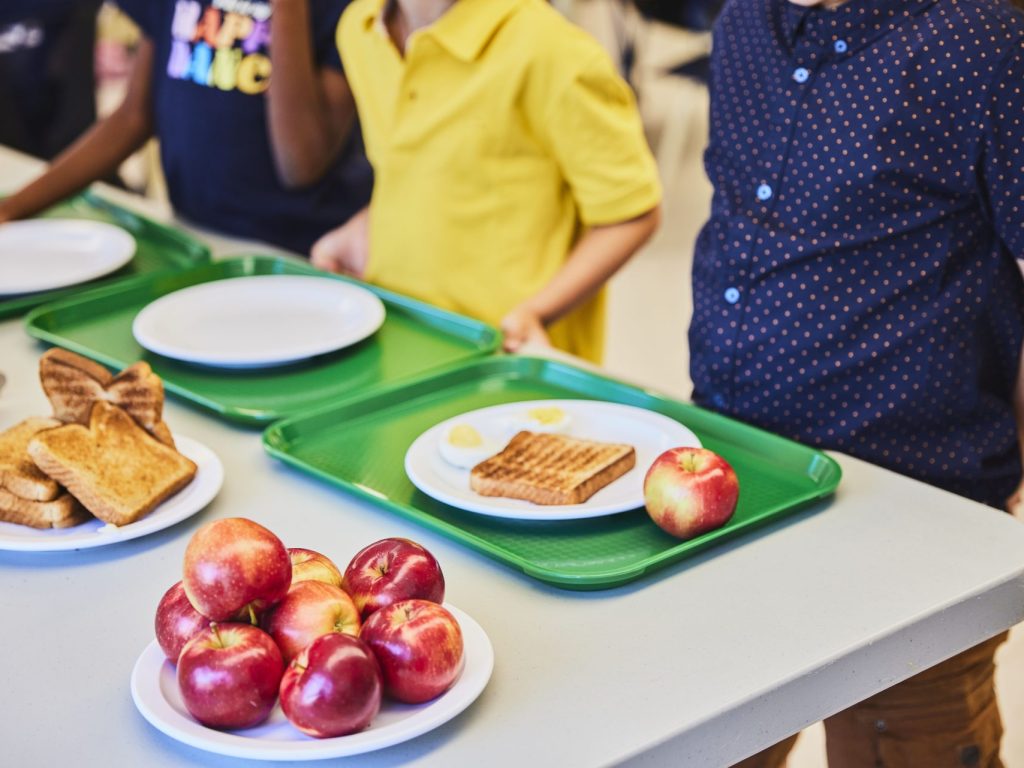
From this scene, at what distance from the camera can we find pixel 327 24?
196 cm

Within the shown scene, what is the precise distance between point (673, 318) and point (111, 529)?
9.26ft

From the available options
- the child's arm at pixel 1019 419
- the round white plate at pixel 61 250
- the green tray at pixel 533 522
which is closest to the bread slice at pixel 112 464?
the green tray at pixel 533 522

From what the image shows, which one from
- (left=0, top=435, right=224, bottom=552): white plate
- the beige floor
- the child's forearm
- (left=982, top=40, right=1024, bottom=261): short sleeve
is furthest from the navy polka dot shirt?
the beige floor

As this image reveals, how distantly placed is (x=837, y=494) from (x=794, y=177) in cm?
39

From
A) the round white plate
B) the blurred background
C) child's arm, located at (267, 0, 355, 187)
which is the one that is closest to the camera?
the round white plate

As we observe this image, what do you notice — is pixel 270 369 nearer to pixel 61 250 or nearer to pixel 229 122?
pixel 61 250

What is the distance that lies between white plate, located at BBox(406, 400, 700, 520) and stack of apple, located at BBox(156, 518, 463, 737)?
21 cm

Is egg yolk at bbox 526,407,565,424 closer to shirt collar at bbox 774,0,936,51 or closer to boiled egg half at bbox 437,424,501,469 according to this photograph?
boiled egg half at bbox 437,424,501,469

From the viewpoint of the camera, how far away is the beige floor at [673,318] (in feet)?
6.81

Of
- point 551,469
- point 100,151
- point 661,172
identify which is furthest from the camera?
point 661,172

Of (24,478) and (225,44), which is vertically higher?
(225,44)

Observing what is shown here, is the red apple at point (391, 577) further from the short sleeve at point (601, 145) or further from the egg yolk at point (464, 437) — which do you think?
the short sleeve at point (601, 145)

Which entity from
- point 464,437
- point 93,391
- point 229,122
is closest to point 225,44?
point 229,122

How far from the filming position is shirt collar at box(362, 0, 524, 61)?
1641mm
